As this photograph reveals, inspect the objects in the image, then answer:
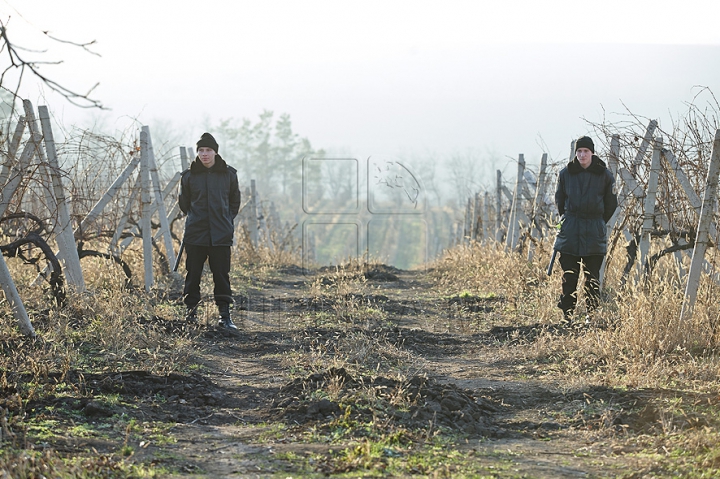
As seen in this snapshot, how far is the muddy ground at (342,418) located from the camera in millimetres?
3693

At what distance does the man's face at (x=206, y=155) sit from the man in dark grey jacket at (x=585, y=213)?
338 centimetres

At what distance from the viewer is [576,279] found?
24.8ft

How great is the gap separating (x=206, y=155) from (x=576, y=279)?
374cm

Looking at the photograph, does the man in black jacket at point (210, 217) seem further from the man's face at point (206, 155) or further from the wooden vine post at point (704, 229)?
the wooden vine post at point (704, 229)

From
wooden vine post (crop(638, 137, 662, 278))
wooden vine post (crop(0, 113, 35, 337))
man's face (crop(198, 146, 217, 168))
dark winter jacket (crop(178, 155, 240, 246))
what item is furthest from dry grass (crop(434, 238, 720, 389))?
wooden vine post (crop(0, 113, 35, 337))

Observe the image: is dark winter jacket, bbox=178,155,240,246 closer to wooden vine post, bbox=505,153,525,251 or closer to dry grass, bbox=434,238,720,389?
dry grass, bbox=434,238,720,389

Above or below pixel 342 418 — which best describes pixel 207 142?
above

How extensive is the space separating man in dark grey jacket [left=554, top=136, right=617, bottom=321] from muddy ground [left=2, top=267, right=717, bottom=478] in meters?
1.52

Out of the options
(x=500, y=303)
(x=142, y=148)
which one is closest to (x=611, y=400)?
(x=500, y=303)

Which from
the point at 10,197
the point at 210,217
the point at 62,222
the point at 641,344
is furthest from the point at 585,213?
the point at 10,197

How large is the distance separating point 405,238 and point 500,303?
58893 millimetres

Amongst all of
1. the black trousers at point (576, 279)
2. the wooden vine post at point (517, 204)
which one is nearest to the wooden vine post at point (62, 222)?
the black trousers at point (576, 279)

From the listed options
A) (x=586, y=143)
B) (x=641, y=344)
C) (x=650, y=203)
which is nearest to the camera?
(x=641, y=344)

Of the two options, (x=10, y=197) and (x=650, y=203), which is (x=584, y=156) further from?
(x=10, y=197)
